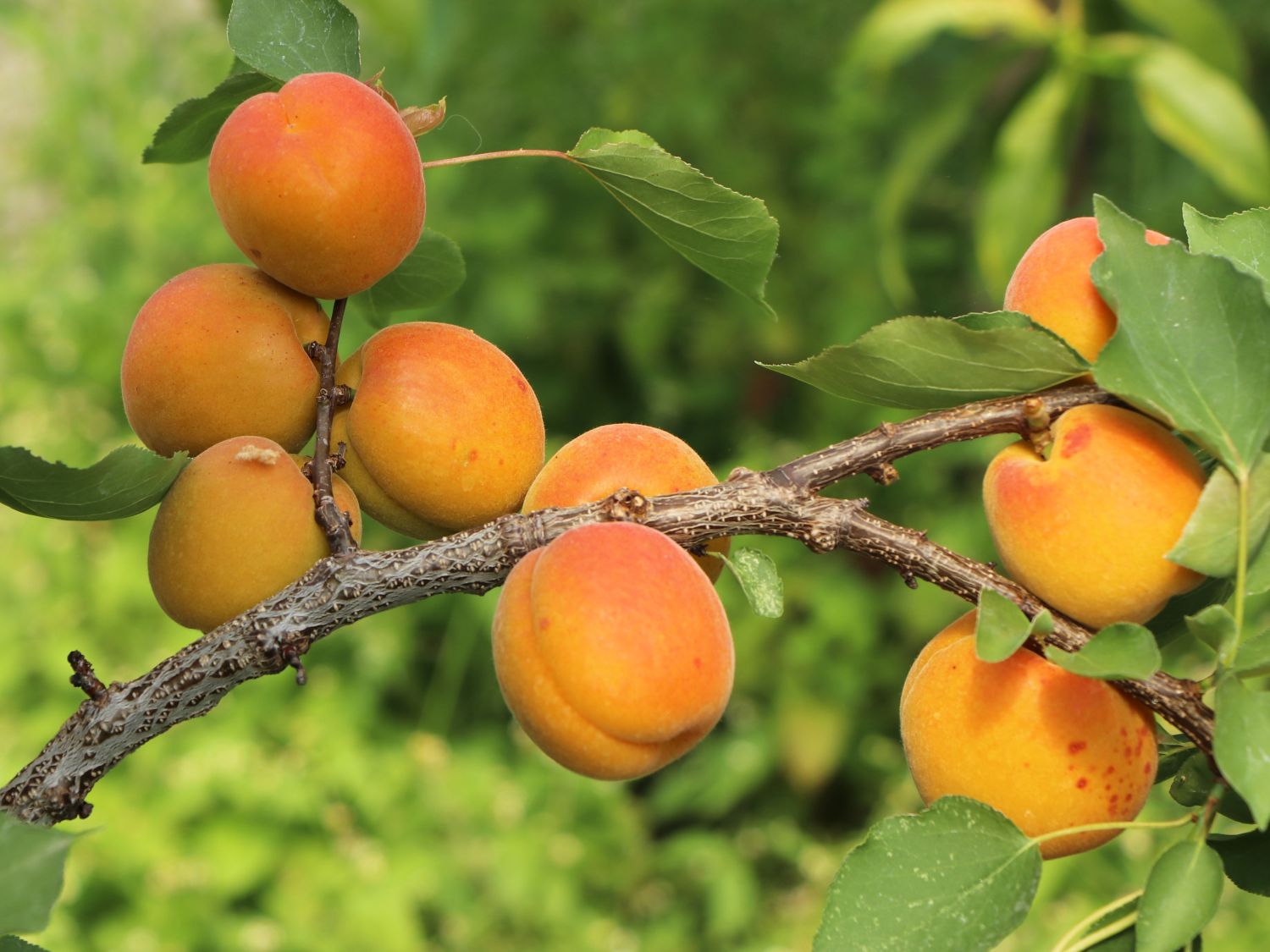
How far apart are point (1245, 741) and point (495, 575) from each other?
268mm

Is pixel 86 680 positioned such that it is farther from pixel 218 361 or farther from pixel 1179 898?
pixel 1179 898

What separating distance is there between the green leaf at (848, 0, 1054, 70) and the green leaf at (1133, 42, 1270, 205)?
0.17m

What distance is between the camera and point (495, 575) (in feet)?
1.58

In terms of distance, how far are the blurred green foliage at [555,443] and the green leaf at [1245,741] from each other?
1.06m

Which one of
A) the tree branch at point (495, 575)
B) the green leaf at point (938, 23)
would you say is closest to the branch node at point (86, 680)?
the tree branch at point (495, 575)

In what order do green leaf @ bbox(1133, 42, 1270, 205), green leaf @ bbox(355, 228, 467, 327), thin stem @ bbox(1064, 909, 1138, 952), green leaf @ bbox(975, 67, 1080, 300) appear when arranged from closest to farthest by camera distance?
thin stem @ bbox(1064, 909, 1138, 952)
green leaf @ bbox(355, 228, 467, 327)
green leaf @ bbox(1133, 42, 1270, 205)
green leaf @ bbox(975, 67, 1080, 300)

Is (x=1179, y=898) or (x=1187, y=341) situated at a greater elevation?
(x=1187, y=341)

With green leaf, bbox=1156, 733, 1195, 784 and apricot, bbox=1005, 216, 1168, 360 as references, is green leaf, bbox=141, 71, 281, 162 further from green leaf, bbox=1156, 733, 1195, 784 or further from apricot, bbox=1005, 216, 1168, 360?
green leaf, bbox=1156, 733, 1195, 784

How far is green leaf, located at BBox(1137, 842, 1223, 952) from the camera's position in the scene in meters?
0.41

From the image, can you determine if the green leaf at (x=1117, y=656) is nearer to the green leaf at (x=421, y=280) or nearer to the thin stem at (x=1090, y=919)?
the thin stem at (x=1090, y=919)

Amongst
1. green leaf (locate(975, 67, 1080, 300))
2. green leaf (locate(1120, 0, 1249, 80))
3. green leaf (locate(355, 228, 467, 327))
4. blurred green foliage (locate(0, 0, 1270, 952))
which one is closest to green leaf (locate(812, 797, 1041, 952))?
green leaf (locate(355, 228, 467, 327))

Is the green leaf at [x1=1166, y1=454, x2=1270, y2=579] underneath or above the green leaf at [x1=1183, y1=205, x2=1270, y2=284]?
underneath

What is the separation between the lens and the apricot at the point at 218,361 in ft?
1.70

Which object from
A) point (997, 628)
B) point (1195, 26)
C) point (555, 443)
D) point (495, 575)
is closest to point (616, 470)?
point (495, 575)
